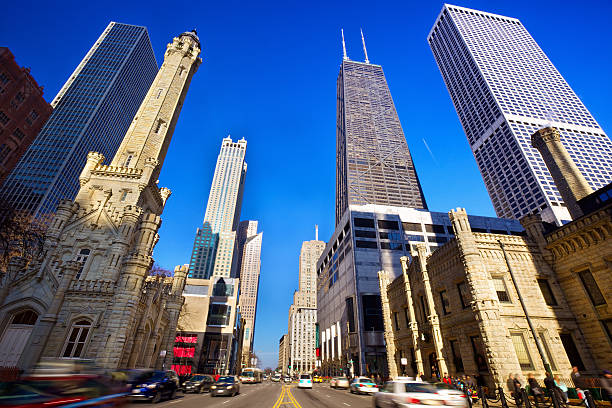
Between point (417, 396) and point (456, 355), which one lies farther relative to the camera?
point (456, 355)

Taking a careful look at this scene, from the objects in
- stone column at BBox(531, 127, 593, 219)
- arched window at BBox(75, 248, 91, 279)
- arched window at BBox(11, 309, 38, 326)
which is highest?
stone column at BBox(531, 127, 593, 219)

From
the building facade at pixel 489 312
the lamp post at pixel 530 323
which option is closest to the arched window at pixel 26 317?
the building facade at pixel 489 312

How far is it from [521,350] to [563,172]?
29495 mm

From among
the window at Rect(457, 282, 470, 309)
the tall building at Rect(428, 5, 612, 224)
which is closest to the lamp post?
the window at Rect(457, 282, 470, 309)

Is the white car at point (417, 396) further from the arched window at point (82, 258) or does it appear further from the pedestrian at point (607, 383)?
the arched window at point (82, 258)

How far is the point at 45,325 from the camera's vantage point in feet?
69.7

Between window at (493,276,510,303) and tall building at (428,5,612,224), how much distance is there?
286 ft

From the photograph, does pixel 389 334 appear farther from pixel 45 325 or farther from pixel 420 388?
pixel 45 325

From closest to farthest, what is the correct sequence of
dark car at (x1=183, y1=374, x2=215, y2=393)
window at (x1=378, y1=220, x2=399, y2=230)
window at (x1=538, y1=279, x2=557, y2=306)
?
window at (x1=538, y1=279, x2=557, y2=306)
dark car at (x1=183, y1=374, x2=215, y2=393)
window at (x1=378, y1=220, x2=399, y2=230)

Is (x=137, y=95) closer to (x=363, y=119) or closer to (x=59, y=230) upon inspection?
(x=363, y=119)

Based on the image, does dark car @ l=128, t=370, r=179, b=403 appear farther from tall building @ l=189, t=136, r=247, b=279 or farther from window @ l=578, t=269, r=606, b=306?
tall building @ l=189, t=136, r=247, b=279

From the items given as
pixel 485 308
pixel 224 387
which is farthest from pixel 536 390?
pixel 224 387

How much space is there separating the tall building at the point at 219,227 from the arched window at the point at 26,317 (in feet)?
450

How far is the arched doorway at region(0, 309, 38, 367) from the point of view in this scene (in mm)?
20656
